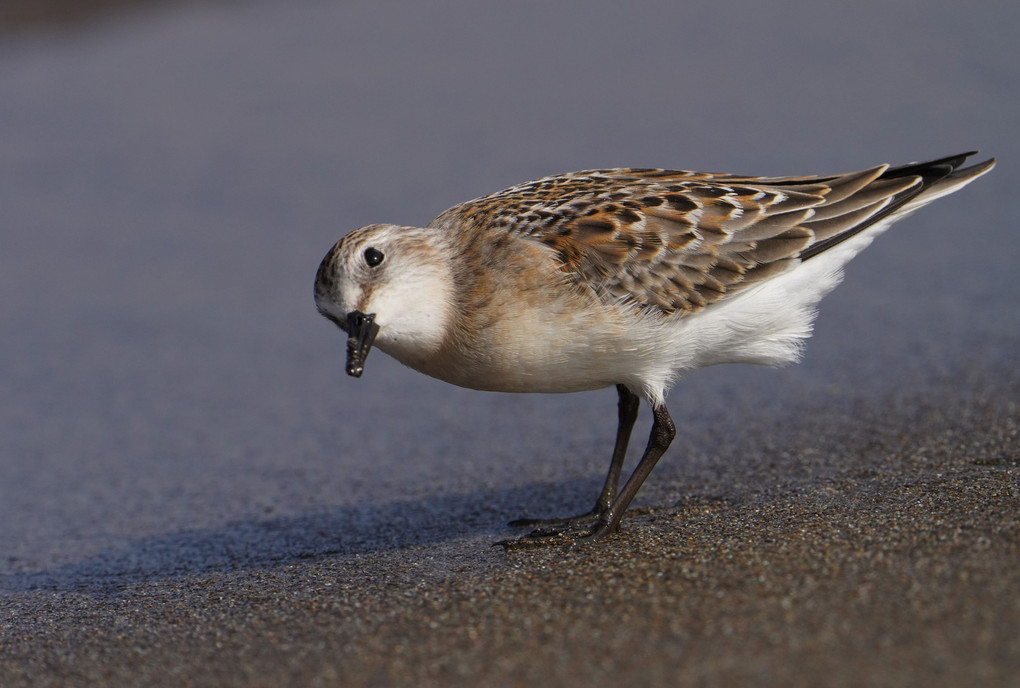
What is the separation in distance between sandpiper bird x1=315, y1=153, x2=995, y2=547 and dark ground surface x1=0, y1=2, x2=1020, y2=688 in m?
0.85

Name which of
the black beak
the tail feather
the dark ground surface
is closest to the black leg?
the dark ground surface

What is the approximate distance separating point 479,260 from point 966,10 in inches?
401

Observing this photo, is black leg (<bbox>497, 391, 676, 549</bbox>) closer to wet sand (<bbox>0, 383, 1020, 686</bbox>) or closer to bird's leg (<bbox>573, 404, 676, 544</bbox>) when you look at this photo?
bird's leg (<bbox>573, 404, 676, 544</bbox>)

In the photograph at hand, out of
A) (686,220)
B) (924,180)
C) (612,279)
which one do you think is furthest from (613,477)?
(924,180)

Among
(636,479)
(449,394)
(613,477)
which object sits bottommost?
(449,394)

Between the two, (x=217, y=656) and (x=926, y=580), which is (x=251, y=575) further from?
(x=926, y=580)

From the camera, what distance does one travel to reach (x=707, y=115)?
470 inches

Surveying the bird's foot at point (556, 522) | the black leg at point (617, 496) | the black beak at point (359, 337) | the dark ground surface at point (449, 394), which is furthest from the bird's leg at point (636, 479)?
the black beak at point (359, 337)

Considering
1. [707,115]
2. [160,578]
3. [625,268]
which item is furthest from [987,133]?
[160,578]

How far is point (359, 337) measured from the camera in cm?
542

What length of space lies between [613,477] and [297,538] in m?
1.89

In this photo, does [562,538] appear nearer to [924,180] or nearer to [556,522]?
[556,522]

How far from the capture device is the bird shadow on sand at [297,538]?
6184 millimetres

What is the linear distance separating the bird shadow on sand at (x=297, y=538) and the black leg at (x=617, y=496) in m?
0.39
